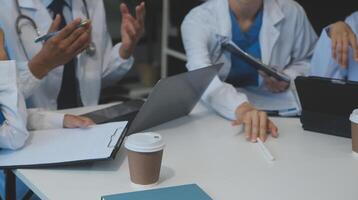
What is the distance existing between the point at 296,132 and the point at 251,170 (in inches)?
12.9

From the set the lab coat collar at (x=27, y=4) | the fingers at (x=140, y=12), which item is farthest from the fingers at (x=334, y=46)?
the lab coat collar at (x=27, y=4)

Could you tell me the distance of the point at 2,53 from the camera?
3.87ft

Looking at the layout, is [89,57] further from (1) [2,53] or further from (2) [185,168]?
(2) [185,168]

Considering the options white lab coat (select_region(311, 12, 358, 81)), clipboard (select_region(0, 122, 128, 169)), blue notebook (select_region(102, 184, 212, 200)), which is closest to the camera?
blue notebook (select_region(102, 184, 212, 200))

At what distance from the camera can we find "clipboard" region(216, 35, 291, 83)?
1.51 meters

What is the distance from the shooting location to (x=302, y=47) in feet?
5.94

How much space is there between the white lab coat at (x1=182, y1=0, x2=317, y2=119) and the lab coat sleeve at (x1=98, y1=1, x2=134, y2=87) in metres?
0.25

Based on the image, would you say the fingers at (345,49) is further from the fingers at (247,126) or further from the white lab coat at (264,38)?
the fingers at (247,126)

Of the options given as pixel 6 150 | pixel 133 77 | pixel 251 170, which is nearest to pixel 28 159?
pixel 6 150

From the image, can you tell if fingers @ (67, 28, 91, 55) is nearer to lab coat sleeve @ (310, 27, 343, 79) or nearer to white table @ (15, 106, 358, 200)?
white table @ (15, 106, 358, 200)

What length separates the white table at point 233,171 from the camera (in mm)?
961

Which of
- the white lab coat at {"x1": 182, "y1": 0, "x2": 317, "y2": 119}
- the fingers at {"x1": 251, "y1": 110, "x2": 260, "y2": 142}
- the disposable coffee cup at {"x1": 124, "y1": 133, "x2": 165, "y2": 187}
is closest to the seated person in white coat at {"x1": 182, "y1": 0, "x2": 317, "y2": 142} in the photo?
the white lab coat at {"x1": 182, "y1": 0, "x2": 317, "y2": 119}

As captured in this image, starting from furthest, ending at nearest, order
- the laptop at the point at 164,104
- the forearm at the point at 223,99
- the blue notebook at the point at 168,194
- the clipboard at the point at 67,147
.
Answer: the forearm at the point at 223,99 → the laptop at the point at 164,104 → the clipboard at the point at 67,147 → the blue notebook at the point at 168,194

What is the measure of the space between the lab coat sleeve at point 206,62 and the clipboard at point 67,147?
363mm
